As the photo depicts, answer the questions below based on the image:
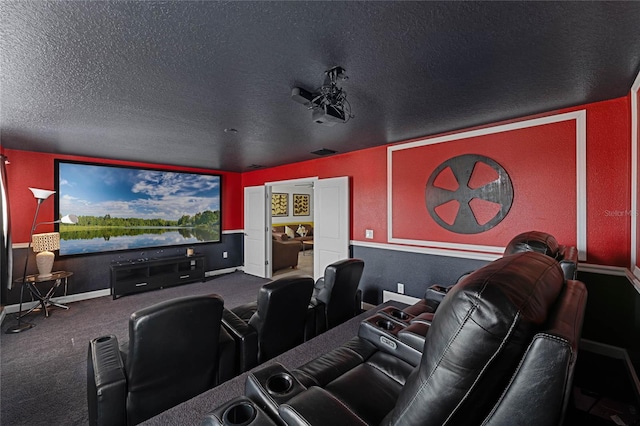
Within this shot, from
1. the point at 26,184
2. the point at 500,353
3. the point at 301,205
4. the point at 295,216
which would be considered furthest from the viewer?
the point at 301,205

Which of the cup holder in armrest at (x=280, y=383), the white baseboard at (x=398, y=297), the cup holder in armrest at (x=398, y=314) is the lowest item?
the white baseboard at (x=398, y=297)

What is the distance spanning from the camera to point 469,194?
3.17m

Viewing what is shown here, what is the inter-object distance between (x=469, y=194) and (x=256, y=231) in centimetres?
445

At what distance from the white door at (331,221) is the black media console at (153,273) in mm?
2510

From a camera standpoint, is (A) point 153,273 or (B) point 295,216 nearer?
(A) point 153,273

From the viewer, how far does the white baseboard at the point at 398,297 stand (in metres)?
3.70

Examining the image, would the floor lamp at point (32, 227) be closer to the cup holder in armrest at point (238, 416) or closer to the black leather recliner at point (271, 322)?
the black leather recliner at point (271, 322)

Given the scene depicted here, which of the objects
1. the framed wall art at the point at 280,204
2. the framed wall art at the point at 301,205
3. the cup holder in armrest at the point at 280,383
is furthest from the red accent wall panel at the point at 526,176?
the framed wall art at the point at 301,205

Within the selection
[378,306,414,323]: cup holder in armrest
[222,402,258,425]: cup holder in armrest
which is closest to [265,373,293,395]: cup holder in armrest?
[222,402,258,425]: cup holder in armrest

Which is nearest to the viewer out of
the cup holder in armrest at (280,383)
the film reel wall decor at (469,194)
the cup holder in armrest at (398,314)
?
the cup holder in armrest at (280,383)

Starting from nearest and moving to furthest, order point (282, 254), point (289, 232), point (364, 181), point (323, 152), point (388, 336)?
point (388, 336) < point (364, 181) < point (323, 152) < point (282, 254) < point (289, 232)

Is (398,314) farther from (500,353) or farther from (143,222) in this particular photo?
(143,222)

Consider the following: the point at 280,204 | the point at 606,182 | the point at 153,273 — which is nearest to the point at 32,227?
the point at 153,273

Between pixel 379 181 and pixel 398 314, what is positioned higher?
pixel 379 181
